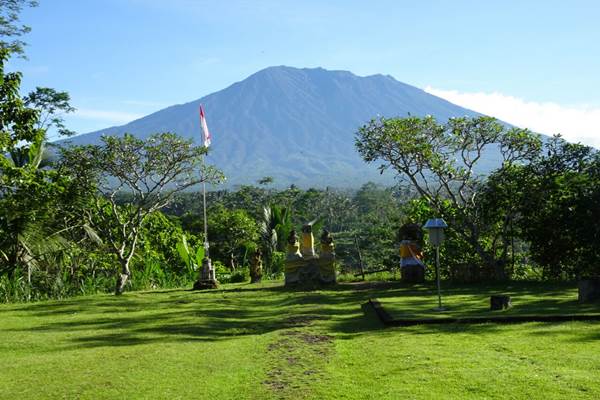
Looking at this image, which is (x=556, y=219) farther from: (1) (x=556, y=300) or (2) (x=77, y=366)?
(2) (x=77, y=366)

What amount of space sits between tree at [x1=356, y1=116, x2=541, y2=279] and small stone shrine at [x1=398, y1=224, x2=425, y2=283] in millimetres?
1093

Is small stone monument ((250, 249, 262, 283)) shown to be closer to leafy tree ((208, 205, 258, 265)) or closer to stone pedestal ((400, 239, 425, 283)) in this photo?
stone pedestal ((400, 239, 425, 283))

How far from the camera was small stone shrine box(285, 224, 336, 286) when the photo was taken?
17031mm

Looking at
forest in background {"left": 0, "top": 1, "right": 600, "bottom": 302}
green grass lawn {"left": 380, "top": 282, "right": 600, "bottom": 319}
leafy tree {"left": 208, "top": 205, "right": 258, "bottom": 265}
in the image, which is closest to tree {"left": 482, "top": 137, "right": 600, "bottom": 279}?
forest in background {"left": 0, "top": 1, "right": 600, "bottom": 302}

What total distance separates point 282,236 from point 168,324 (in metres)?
15.3

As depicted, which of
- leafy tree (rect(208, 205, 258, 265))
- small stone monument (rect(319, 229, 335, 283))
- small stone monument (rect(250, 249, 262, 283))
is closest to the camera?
small stone monument (rect(319, 229, 335, 283))

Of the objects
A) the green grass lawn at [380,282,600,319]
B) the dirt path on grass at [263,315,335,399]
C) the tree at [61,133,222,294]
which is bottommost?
the dirt path on grass at [263,315,335,399]

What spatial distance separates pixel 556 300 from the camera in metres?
11.9

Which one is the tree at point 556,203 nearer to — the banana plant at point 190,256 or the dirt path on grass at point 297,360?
the dirt path on grass at point 297,360

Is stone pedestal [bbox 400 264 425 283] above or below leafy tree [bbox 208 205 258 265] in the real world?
below

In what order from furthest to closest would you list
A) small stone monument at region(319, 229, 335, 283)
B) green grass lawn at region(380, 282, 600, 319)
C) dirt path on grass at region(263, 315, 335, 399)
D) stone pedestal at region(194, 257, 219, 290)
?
stone pedestal at region(194, 257, 219, 290) → small stone monument at region(319, 229, 335, 283) → green grass lawn at region(380, 282, 600, 319) → dirt path on grass at region(263, 315, 335, 399)

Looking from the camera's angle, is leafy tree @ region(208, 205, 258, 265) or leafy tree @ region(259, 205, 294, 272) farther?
leafy tree @ region(208, 205, 258, 265)

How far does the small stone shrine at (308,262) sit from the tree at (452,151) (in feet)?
9.26

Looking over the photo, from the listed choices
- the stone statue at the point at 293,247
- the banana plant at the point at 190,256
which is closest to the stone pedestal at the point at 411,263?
the stone statue at the point at 293,247
